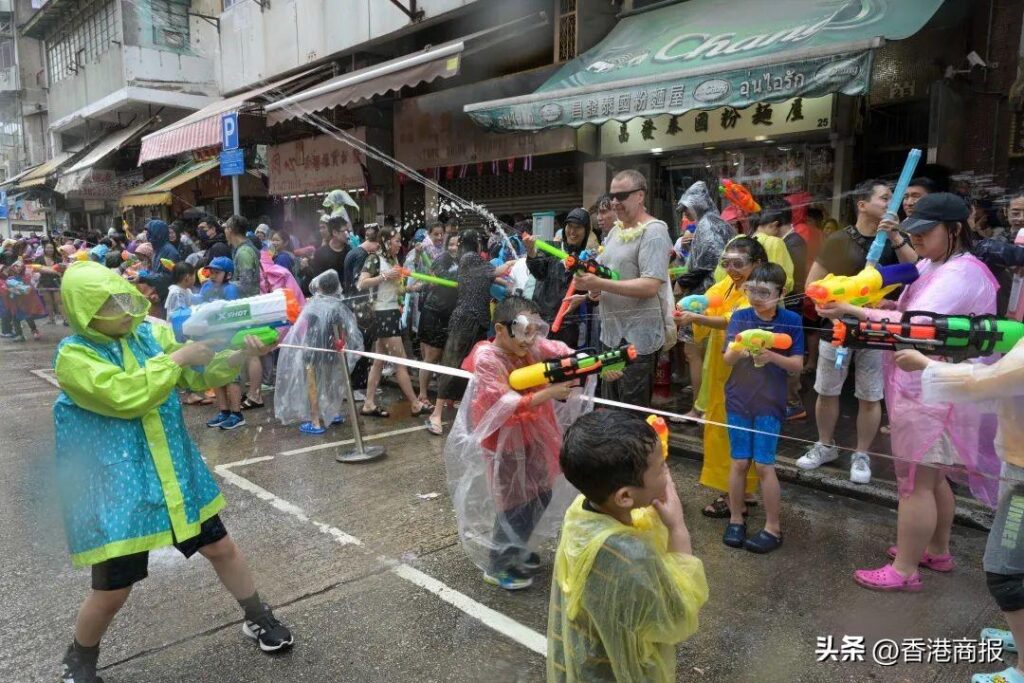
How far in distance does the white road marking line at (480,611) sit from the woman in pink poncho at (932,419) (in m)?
1.54

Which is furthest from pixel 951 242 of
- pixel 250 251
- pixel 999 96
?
pixel 250 251

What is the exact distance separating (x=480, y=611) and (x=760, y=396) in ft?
5.57

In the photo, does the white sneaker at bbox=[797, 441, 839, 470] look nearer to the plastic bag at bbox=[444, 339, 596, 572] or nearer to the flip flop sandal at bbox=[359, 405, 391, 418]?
the plastic bag at bbox=[444, 339, 596, 572]

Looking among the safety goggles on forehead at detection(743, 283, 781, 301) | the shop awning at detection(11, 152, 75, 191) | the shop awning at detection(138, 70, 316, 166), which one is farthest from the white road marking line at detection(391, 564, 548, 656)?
the shop awning at detection(11, 152, 75, 191)

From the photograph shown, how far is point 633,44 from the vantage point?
7785mm

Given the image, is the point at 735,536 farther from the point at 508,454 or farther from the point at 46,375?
the point at 46,375

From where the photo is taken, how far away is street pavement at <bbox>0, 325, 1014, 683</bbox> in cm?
251

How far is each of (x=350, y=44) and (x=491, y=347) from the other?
34.2 ft

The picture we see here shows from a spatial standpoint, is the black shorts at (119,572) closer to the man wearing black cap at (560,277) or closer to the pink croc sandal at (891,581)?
the pink croc sandal at (891,581)

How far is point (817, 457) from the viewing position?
4395 millimetres

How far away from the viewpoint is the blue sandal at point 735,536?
3393 mm

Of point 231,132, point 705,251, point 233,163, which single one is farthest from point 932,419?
point 231,132

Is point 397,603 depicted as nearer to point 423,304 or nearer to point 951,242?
point 951,242

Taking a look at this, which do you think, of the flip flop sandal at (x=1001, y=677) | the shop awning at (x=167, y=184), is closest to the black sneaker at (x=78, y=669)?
the flip flop sandal at (x=1001, y=677)
